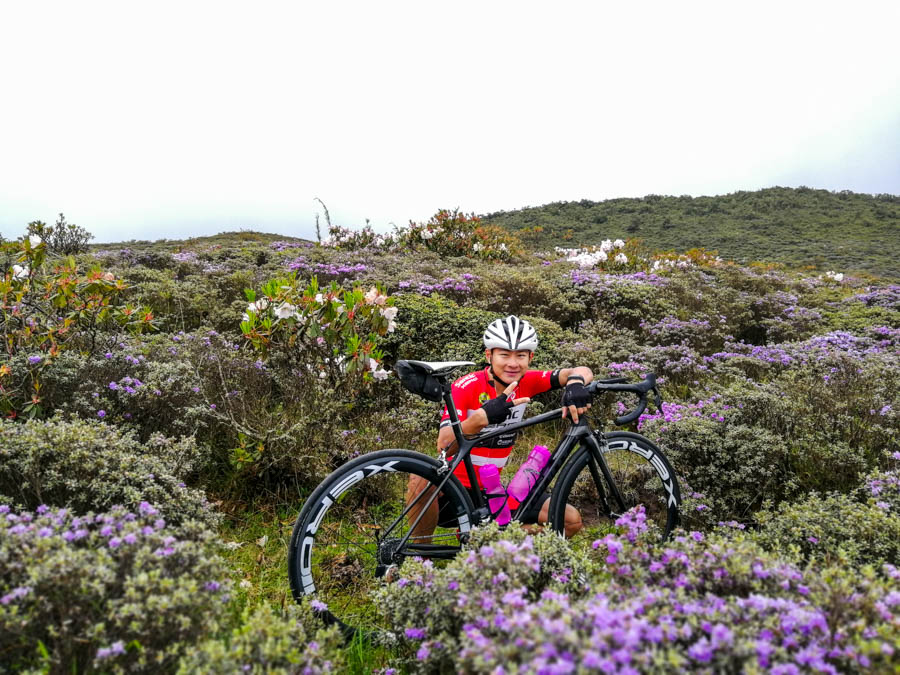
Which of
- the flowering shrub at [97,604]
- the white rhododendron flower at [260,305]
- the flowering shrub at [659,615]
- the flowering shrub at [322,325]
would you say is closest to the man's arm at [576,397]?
the flowering shrub at [659,615]

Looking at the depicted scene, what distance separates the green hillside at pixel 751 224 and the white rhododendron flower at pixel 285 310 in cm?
3142

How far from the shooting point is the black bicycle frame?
2.73 m

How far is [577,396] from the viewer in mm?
3006

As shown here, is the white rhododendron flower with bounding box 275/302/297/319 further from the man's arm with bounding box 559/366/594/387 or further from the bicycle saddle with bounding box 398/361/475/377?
the man's arm with bounding box 559/366/594/387

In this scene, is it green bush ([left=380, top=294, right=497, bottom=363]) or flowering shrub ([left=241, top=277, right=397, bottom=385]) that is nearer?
flowering shrub ([left=241, top=277, right=397, bottom=385])

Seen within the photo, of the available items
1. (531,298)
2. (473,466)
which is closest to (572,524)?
(473,466)

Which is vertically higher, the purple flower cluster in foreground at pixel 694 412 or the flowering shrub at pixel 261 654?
the flowering shrub at pixel 261 654

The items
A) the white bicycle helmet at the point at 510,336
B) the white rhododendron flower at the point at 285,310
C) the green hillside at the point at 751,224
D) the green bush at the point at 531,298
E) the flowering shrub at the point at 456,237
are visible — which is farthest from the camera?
the green hillside at the point at 751,224

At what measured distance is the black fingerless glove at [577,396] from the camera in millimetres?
3010

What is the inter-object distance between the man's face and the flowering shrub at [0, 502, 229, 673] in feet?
6.90

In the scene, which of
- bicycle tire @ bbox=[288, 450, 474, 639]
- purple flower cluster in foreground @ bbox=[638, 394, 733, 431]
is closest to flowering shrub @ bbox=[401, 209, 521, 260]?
purple flower cluster in foreground @ bbox=[638, 394, 733, 431]

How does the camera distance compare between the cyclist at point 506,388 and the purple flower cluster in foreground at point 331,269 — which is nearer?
the cyclist at point 506,388

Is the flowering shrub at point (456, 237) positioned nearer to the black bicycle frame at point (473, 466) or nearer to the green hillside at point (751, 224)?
the black bicycle frame at point (473, 466)

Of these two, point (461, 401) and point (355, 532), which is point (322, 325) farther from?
point (355, 532)
